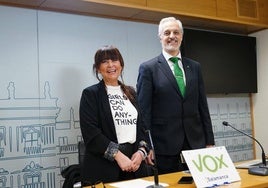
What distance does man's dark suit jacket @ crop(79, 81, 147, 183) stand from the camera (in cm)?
175

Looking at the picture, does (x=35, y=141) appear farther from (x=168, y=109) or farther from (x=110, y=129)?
(x=168, y=109)

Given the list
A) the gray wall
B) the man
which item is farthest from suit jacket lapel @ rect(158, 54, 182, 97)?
the gray wall

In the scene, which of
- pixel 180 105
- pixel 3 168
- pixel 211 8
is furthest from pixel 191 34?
pixel 3 168

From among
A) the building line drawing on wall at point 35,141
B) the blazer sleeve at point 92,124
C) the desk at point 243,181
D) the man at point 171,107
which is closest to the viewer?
the desk at point 243,181

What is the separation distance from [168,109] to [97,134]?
1.92 ft

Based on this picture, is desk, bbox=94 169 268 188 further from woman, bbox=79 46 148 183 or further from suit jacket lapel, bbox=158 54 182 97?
suit jacket lapel, bbox=158 54 182 97

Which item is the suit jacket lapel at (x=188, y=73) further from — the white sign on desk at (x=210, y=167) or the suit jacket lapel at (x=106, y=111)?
the white sign on desk at (x=210, y=167)

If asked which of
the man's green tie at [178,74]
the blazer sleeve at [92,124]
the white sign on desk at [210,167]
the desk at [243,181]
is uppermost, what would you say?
the man's green tie at [178,74]

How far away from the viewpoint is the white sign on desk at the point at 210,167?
1.40 m

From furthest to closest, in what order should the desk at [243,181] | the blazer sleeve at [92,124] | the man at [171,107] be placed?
the man at [171,107], the blazer sleeve at [92,124], the desk at [243,181]

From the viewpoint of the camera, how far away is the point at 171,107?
7.04 feet

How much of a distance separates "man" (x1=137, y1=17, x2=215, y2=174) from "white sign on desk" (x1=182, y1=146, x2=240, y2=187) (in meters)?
0.58

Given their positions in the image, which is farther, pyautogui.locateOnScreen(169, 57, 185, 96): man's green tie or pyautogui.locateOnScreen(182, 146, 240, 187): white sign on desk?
pyautogui.locateOnScreen(169, 57, 185, 96): man's green tie

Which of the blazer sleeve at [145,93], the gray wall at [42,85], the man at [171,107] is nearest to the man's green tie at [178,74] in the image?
the man at [171,107]
